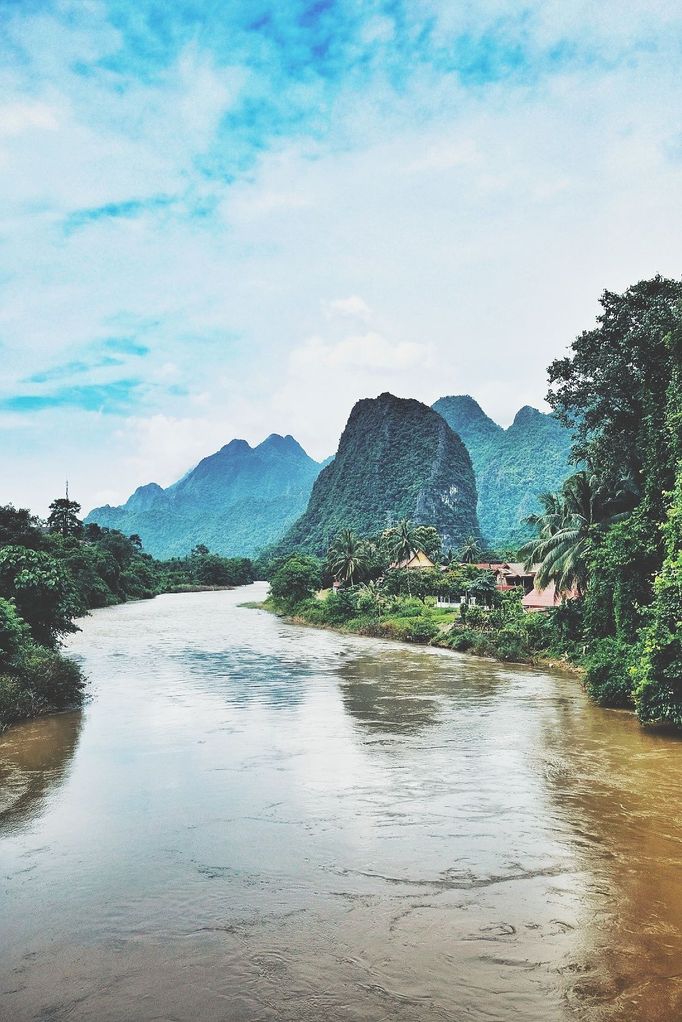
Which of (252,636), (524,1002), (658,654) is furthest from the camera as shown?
(252,636)

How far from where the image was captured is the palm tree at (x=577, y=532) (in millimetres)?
27766

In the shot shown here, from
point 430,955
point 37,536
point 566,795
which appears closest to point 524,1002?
point 430,955

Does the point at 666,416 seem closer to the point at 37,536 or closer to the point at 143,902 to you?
the point at 143,902

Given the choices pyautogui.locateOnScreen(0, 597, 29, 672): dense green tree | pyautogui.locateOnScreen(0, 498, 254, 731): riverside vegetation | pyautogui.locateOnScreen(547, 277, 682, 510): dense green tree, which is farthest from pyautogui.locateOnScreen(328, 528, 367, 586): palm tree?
pyautogui.locateOnScreen(0, 597, 29, 672): dense green tree

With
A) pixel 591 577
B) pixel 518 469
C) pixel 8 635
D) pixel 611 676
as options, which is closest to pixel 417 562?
pixel 591 577

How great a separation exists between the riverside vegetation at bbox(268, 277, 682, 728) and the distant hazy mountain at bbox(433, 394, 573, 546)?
132198 millimetres

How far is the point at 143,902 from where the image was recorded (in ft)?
27.3

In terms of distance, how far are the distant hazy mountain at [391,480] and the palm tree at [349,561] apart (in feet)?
222

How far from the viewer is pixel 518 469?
181 metres

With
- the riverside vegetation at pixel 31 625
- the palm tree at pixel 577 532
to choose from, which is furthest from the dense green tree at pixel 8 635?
the palm tree at pixel 577 532

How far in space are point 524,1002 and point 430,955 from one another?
1.10 metres

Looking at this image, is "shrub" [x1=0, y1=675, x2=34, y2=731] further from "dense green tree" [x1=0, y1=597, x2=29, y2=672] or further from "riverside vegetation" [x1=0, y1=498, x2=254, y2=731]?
"dense green tree" [x1=0, y1=597, x2=29, y2=672]

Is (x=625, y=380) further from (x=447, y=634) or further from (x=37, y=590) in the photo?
(x=37, y=590)

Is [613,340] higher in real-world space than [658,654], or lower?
higher
